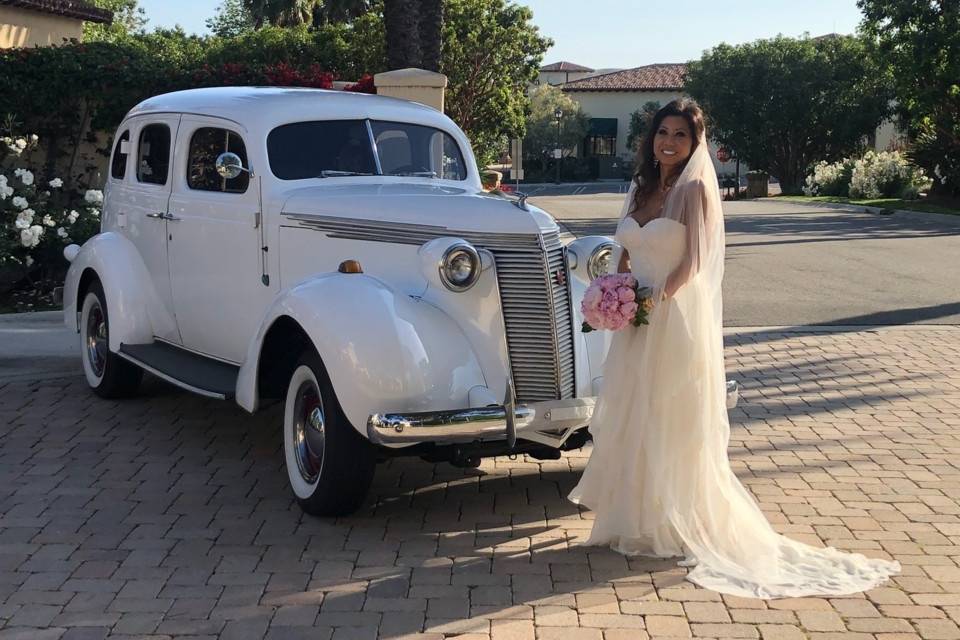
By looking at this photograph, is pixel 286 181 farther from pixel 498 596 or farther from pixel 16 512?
pixel 498 596

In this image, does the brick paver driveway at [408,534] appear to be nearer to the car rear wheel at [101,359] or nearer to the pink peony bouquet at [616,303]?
the car rear wheel at [101,359]

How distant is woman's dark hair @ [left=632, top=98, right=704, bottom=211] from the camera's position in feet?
16.9

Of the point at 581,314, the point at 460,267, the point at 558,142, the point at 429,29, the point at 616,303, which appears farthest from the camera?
the point at 558,142

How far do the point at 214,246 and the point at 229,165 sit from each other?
0.69 metres

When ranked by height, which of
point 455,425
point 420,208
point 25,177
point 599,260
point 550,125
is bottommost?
point 455,425

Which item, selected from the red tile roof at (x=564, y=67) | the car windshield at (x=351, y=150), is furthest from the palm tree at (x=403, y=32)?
the red tile roof at (x=564, y=67)

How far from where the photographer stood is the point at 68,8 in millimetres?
19312

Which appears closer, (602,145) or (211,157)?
(211,157)

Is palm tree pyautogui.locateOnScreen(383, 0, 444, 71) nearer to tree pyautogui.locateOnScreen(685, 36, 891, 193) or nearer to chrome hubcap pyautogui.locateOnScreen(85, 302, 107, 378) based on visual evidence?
chrome hubcap pyautogui.locateOnScreen(85, 302, 107, 378)

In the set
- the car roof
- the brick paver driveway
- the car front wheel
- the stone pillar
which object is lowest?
the brick paver driveway

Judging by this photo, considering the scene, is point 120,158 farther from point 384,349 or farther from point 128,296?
point 384,349

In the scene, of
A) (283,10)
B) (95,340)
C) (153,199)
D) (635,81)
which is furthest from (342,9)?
(635,81)

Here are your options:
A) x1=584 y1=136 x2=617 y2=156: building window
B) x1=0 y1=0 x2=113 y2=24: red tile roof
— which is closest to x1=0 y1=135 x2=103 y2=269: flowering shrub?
x1=0 y1=0 x2=113 y2=24: red tile roof

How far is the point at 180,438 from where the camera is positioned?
7.11 metres
